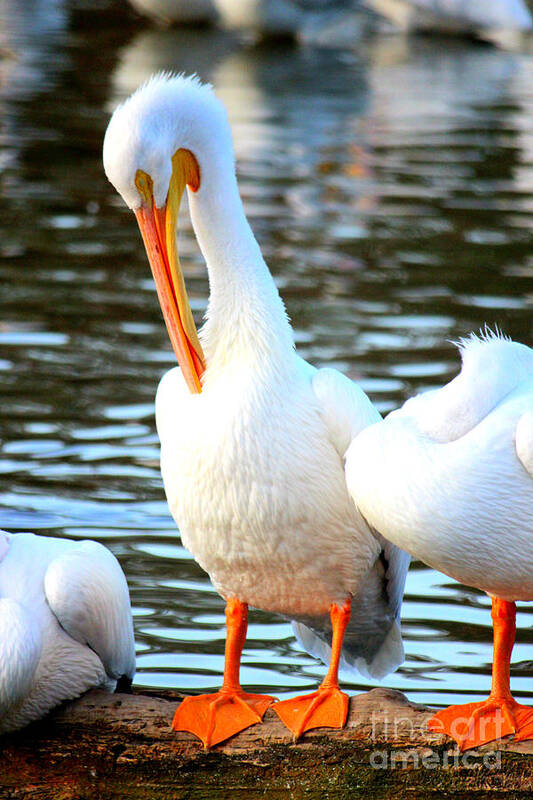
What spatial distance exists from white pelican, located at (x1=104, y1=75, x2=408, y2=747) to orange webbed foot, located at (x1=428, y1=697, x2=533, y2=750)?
232mm

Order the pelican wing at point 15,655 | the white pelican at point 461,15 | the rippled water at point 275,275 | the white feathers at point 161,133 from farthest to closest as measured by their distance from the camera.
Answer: the white pelican at point 461,15
the rippled water at point 275,275
the white feathers at point 161,133
the pelican wing at point 15,655

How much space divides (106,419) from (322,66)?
1008 centimetres

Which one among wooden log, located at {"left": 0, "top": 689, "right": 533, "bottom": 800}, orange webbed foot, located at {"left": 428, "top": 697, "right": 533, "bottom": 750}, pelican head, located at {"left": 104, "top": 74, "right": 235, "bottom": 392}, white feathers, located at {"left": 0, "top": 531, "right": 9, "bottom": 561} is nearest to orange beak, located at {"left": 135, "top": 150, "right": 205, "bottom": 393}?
pelican head, located at {"left": 104, "top": 74, "right": 235, "bottom": 392}

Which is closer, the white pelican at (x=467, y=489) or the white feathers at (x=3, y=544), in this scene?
the white pelican at (x=467, y=489)

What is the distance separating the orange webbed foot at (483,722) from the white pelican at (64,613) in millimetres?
772

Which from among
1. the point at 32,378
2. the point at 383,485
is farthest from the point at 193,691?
the point at 32,378

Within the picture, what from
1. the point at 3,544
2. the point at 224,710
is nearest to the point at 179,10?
the point at 3,544

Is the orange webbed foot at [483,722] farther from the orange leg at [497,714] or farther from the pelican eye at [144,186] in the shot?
the pelican eye at [144,186]

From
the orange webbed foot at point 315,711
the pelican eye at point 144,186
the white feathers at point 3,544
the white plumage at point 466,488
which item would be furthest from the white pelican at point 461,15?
the orange webbed foot at point 315,711

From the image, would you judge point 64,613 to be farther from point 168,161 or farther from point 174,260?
point 168,161

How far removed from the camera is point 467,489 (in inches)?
114

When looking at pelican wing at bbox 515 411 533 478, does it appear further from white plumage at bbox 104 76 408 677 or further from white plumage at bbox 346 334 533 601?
white plumage at bbox 104 76 408 677

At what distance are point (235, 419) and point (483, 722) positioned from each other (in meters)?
0.83

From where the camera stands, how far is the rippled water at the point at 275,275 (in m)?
4.19
